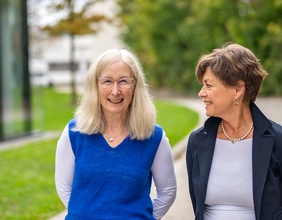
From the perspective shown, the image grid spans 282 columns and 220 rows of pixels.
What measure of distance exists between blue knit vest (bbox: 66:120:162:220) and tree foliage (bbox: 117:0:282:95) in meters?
19.7

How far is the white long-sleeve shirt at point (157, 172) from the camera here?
3340 mm

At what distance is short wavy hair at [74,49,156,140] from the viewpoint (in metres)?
3.26

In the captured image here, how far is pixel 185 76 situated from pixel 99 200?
3428cm

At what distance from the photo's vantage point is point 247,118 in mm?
3219

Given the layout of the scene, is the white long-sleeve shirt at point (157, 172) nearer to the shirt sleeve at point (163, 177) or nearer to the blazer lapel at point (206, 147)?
the shirt sleeve at point (163, 177)

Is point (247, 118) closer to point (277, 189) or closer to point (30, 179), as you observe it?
point (277, 189)

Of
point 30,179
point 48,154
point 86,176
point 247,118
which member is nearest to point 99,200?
point 86,176

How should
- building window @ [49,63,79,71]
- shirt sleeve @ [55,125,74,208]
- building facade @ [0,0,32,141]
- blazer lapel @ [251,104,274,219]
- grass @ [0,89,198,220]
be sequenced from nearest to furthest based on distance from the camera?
blazer lapel @ [251,104,274,219] → shirt sleeve @ [55,125,74,208] → grass @ [0,89,198,220] → building facade @ [0,0,32,141] → building window @ [49,63,79,71]

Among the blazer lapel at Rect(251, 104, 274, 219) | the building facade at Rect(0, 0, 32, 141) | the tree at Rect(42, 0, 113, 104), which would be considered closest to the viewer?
the blazer lapel at Rect(251, 104, 274, 219)

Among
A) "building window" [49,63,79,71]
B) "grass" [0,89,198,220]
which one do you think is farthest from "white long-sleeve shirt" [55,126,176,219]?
"building window" [49,63,79,71]

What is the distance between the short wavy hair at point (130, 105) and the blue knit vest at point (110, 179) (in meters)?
0.05

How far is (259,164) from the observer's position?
307 centimetres

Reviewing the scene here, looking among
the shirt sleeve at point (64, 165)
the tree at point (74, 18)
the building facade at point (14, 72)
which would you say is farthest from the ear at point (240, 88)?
the tree at point (74, 18)

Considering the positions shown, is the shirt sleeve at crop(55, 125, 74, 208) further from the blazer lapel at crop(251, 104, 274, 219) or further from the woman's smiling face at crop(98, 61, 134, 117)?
the blazer lapel at crop(251, 104, 274, 219)
